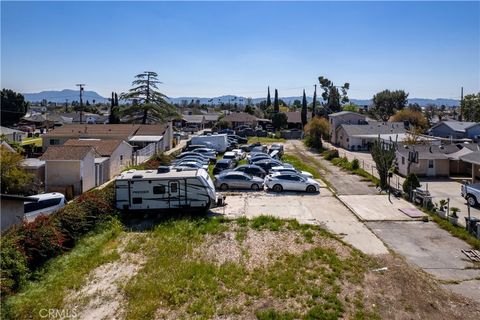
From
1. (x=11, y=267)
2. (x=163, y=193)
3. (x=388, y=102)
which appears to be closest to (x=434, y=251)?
(x=163, y=193)

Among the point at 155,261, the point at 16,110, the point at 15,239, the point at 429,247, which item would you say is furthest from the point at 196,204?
the point at 16,110

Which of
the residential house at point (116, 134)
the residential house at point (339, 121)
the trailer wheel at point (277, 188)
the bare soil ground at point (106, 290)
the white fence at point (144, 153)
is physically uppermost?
the residential house at point (339, 121)

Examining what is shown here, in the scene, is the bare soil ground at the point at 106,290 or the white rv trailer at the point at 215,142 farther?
the white rv trailer at the point at 215,142

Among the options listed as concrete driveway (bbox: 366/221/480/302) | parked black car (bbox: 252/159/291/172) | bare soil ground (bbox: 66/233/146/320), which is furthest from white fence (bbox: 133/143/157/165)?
concrete driveway (bbox: 366/221/480/302)

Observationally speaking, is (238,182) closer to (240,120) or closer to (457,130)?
(457,130)

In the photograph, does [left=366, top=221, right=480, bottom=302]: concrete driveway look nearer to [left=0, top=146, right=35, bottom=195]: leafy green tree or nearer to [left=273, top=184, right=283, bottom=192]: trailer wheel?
[left=273, top=184, right=283, bottom=192]: trailer wheel

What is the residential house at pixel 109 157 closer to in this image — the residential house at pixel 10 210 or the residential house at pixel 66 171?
the residential house at pixel 66 171

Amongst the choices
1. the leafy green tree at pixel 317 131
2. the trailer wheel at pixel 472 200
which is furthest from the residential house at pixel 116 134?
the trailer wheel at pixel 472 200

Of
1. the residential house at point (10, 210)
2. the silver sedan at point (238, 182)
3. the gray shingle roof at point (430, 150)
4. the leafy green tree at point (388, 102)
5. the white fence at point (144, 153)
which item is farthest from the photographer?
the leafy green tree at point (388, 102)
